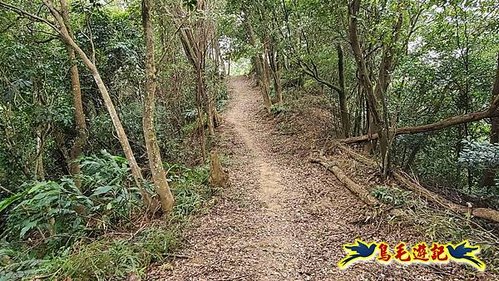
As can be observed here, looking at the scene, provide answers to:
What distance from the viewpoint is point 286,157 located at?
327 inches

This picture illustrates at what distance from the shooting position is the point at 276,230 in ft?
14.1

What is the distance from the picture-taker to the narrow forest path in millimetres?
3332

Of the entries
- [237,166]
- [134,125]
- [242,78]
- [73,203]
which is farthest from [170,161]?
[242,78]

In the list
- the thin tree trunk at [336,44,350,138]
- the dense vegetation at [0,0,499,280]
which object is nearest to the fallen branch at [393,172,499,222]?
the dense vegetation at [0,0,499,280]

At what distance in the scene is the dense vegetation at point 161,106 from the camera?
4262 mm

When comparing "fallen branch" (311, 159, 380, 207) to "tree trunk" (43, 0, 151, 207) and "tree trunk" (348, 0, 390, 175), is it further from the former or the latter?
"tree trunk" (43, 0, 151, 207)

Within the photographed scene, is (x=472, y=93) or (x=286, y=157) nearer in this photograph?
(x=472, y=93)

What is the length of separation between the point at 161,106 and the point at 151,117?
14.6ft

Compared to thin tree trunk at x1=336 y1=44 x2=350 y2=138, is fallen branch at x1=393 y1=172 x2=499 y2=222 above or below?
below

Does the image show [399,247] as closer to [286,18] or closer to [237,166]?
[237,166]

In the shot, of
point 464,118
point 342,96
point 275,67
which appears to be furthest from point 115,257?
point 275,67

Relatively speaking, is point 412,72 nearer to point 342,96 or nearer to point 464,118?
point 342,96

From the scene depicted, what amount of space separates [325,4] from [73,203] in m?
5.73

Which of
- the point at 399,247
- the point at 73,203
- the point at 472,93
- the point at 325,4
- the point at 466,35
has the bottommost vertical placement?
the point at 399,247
